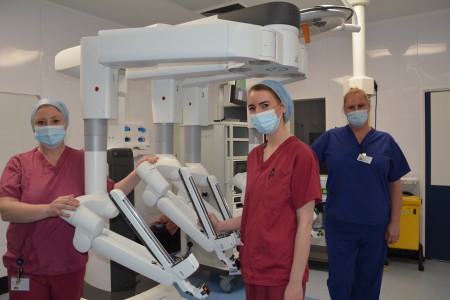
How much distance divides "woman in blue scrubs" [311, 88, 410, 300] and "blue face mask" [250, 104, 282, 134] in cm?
92

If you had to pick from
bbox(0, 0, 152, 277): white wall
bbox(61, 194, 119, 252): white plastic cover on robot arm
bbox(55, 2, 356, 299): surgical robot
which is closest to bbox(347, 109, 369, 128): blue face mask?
bbox(55, 2, 356, 299): surgical robot

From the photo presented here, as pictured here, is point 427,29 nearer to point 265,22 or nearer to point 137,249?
point 265,22

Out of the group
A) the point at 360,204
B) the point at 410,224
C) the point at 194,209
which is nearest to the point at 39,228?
the point at 194,209

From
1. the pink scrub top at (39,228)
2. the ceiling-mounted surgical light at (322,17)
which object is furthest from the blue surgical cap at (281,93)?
the pink scrub top at (39,228)

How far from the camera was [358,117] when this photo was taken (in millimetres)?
2270

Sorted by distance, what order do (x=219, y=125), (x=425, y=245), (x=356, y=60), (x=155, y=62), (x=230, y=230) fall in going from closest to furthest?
(x=155, y=62) → (x=230, y=230) → (x=356, y=60) → (x=219, y=125) → (x=425, y=245)

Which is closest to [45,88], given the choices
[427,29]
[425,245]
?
[427,29]

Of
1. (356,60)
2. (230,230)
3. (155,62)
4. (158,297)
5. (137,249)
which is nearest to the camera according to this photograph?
(155,62)

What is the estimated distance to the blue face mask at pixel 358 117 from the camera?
7.43 feet

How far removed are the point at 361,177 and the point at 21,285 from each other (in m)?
1.83

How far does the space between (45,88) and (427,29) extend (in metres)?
3.98

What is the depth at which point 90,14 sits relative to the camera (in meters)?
3.97

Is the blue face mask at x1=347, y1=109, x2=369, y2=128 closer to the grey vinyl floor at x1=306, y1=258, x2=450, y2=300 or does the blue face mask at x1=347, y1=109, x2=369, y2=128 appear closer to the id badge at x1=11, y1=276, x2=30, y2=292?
the grey vinyl floor at x1=306, y1=258, x2=450, y2=300

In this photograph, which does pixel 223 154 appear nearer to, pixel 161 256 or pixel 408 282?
pixel 408 282
